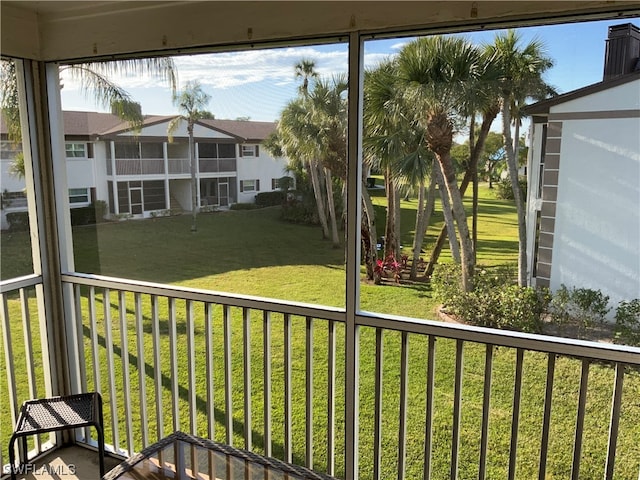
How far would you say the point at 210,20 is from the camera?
2139 millimetres

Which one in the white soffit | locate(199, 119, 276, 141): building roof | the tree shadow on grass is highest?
the white soffit

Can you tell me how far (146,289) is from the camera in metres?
2.54

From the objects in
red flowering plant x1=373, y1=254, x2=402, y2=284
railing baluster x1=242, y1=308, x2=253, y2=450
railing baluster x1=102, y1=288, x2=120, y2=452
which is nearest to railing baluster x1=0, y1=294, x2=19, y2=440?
railing baluster x1=102, y1=288, x2=120, y2=452

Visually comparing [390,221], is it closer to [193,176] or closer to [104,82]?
[193,176]

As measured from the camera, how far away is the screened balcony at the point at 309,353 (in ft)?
6.38

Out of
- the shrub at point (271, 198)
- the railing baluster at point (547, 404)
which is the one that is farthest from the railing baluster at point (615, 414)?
the shrub at point (271, 198)

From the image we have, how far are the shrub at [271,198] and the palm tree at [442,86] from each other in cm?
77

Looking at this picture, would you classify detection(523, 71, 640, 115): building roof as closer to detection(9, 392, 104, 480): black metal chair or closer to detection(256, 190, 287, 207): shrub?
detection(256, 190, 287, 207): shrub

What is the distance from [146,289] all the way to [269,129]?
1052mm

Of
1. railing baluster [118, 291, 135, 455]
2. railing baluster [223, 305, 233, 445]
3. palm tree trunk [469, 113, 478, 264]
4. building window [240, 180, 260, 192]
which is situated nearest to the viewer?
palm tree trunk [469, 113, 478, 264]

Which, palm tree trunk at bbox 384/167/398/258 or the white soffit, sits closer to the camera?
the white soffit

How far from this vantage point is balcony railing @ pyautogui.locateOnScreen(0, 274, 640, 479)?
2.01 metres

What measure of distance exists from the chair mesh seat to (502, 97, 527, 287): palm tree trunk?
6.63 feet

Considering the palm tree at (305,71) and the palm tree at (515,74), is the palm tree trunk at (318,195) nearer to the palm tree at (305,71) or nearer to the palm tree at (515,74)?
the palm tree at (305,71)
